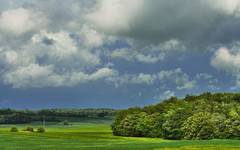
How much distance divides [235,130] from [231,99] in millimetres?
22161

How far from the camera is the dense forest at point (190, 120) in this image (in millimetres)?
74938

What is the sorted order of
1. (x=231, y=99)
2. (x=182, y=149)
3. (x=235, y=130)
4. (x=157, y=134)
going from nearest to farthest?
(x=182, y=149)
(x=235, y=130)
(x=231, y=99)
(x=157, y=134)

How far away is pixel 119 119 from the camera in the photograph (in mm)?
123062

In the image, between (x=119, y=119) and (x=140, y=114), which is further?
(x=119, y=119)

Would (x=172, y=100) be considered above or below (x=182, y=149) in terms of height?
above

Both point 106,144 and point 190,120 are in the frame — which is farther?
point 190,120

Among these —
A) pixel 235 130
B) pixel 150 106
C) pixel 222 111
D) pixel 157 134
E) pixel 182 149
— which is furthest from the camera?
pixel 150 106

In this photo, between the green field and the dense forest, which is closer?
the green field

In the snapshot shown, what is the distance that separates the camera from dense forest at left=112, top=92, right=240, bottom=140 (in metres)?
74.9

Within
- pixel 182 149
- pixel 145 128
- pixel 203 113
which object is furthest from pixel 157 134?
pixel 182 149

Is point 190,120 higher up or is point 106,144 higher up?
point 190,120

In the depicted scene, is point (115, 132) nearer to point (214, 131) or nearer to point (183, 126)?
point (183, 126)

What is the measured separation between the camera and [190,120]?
268 feet

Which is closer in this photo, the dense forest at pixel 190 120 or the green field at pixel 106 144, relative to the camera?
the green field at pixel 106 144
